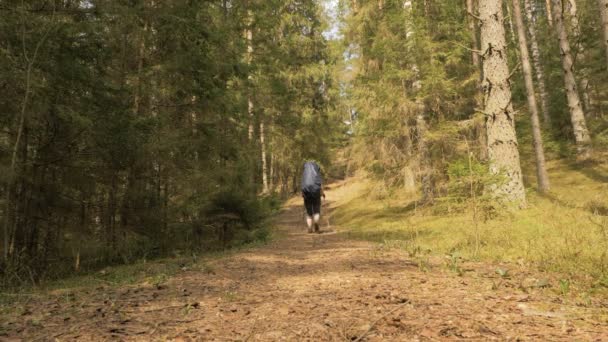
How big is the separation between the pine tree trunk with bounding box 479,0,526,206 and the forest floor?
4778 mm

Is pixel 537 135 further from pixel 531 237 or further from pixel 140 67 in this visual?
pixel 140 67

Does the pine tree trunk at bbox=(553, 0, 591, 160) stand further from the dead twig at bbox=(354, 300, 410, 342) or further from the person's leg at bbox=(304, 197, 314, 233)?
the dead twig at bbox=(354, 300, 410, 342)

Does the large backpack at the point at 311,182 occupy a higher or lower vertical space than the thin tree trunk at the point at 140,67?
lower

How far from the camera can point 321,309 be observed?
3.20 meters

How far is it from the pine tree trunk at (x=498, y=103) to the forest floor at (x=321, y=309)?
478 centimetres

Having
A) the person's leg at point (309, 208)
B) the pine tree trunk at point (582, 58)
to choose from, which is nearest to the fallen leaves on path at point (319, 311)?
the person's leg at point (309, 208)

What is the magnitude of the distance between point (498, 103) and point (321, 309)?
7.96 meters

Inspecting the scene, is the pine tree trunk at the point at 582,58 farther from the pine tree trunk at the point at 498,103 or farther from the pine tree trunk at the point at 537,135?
the pine tree trunk at the point at 498,103

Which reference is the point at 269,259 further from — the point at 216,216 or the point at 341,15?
the point at 341,15

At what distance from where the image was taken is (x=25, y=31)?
5508 mm

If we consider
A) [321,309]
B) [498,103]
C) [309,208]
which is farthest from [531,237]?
[309,208]

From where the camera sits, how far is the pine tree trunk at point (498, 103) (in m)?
8.89

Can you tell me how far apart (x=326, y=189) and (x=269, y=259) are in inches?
1180

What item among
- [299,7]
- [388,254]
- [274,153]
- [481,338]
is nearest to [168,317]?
[481,338]
